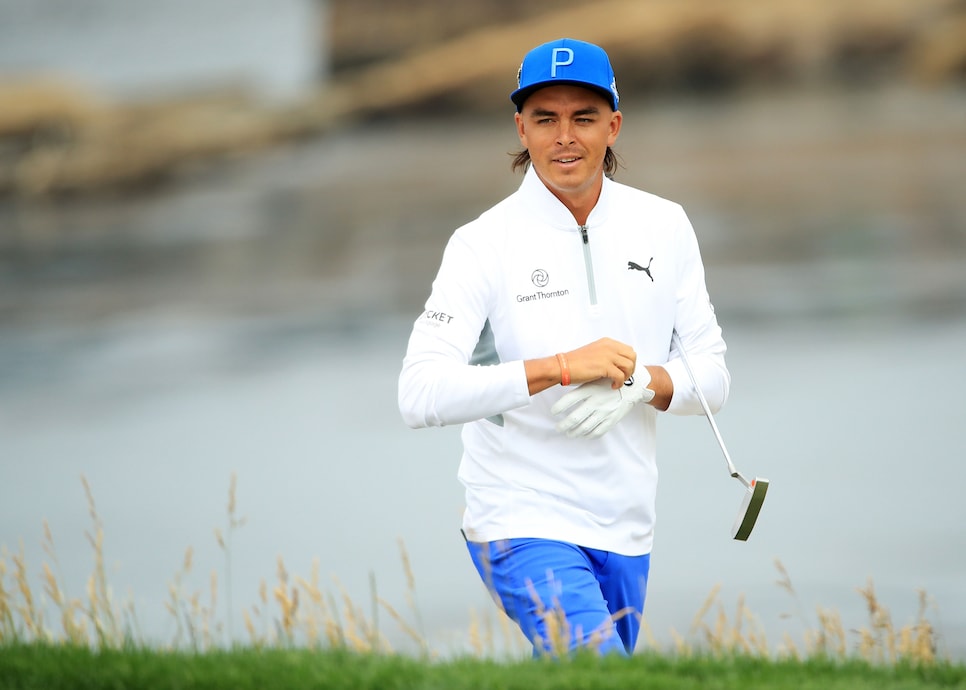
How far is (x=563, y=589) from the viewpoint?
318 centimetres

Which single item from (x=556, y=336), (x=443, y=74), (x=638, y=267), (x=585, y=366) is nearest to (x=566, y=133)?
(x=638, y=267)

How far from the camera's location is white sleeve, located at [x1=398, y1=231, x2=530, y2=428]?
3.15 meters

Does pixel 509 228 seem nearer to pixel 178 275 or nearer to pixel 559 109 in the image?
pixel 559 109

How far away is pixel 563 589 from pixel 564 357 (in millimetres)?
507

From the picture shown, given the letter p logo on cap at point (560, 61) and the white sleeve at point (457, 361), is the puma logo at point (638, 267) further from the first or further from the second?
the letter p logo on cap at point (560, 61)

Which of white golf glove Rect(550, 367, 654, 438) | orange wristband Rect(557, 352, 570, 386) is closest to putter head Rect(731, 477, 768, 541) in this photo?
white golf glove Rect(550, 367, 654, 438)

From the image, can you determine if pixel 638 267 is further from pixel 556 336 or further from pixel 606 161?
pixel 606 161

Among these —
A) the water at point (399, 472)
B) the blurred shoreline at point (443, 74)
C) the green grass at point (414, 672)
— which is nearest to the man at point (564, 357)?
the green grass at point (414, 672)

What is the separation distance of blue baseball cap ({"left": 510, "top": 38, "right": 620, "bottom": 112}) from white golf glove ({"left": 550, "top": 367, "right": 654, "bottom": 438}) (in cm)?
69

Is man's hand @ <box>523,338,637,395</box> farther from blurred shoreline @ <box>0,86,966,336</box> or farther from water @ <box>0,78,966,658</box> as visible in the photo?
blurred shoreline @ <box>0,86,966,336</box>

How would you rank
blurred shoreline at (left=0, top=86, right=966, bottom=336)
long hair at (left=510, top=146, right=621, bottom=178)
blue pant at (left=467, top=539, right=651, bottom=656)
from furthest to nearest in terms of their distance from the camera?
1. blurred shoreline at (left=0, top=86, right=966, bottom=336)
2. long hair at (left=510, top=146, right=621, bottom=178)
3. blue pant at (left=467, top=539, right=651, bottom=656)

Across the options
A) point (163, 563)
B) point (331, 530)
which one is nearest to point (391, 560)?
point (331, 530)

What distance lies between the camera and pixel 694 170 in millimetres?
12734

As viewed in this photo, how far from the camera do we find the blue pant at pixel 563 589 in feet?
10.3
